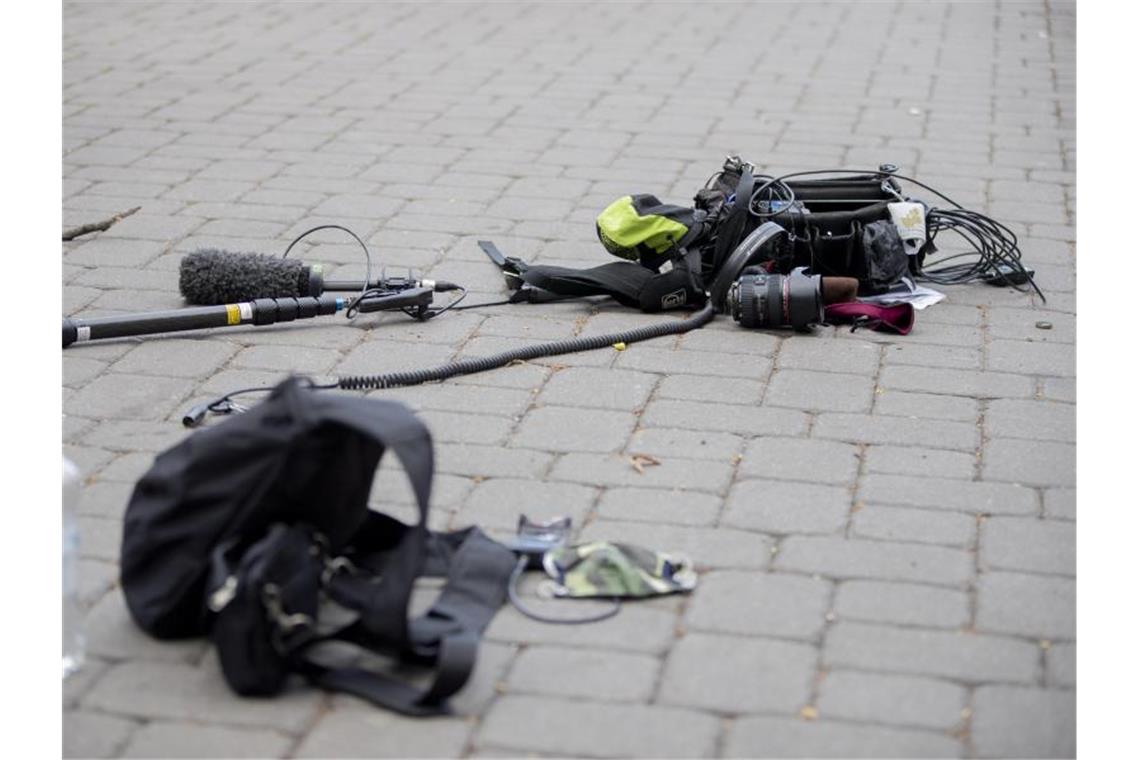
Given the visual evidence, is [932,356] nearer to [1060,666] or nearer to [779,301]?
[779,301]

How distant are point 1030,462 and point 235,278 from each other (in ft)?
8.62

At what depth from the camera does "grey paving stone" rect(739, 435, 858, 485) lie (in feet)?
13.5

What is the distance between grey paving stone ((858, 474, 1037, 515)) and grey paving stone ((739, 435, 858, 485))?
95mm

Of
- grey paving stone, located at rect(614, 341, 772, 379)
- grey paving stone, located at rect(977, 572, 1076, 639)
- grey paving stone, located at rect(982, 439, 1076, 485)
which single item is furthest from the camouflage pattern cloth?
grey paving stone, located at rect(614, 341, 772, 379)

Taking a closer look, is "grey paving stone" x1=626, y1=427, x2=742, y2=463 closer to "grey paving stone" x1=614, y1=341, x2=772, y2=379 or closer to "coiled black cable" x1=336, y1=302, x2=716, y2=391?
"grey paving stone" x1=614, y1=341, x2=772, y2=379

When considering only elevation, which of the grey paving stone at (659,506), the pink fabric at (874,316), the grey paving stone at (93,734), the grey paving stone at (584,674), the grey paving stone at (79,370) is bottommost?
the pink fabric at (874,316)

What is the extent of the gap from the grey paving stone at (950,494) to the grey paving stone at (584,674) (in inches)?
41.0

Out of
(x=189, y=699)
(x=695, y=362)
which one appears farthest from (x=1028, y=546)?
(x=189, y=699)

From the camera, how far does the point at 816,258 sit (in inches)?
211

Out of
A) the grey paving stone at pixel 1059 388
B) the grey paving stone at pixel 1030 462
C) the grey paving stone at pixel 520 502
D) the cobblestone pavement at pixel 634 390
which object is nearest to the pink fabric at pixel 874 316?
the cobblestone pavement at pixel 634 390

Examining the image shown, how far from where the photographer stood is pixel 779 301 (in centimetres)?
505

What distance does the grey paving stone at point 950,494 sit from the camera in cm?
394

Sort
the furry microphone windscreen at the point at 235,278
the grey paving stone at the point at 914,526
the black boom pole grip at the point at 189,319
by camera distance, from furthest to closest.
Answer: the furry microphone windscreen at the point at 235,278
the black boom pole grip at the point at 189,319
the grey paving stone at the point at 914,526

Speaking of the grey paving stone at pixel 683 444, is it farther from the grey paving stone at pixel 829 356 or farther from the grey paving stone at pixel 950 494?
the grey paving stone at pixel 829 356
